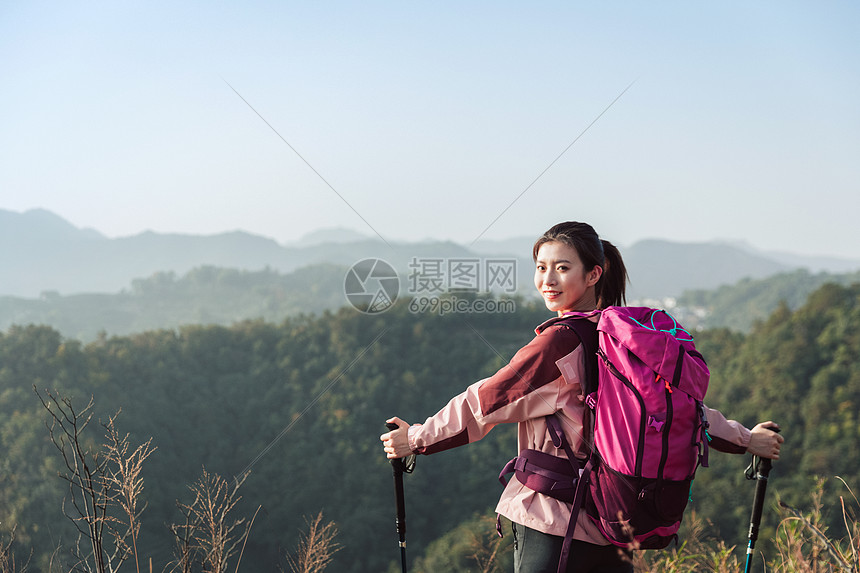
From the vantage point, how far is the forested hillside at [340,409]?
19.3 m

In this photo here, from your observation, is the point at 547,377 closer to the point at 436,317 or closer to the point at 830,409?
the point at 830,409

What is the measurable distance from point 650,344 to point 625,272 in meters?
0.43

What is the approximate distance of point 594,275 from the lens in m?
1.66

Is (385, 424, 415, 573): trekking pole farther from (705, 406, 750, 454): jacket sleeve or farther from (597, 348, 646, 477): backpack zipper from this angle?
(705, 406, 750, 454): jacket sleeve

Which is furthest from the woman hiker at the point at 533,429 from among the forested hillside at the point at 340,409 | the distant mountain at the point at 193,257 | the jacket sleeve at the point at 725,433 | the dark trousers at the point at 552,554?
the distant mountain at the point at 193,257

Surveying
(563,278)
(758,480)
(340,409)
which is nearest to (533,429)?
(563,278)

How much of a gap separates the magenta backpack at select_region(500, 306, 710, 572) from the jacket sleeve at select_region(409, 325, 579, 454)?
0.07 meters

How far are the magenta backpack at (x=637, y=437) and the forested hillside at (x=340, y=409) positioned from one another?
16527mm

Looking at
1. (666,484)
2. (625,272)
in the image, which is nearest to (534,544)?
(666,484)

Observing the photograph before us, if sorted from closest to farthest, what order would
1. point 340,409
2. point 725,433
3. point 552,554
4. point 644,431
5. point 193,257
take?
point 644,431
point 552,554
point 725,433
point 340,409
point 193,257

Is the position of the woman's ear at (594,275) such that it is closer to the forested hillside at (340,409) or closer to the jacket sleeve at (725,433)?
the jacket sleeve at (725,433)

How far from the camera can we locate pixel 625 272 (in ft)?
5.80

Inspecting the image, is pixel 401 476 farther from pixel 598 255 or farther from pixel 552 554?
pixel 598 255

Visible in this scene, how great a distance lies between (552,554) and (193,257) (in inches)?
3153
